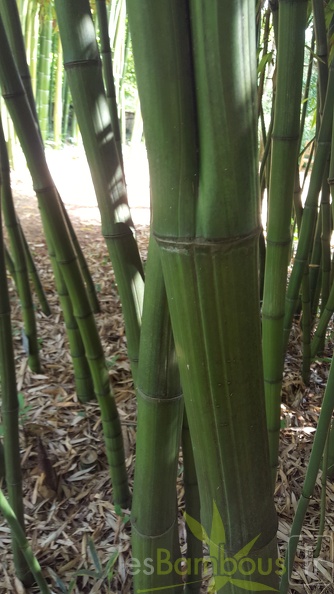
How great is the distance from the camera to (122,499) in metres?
1.03

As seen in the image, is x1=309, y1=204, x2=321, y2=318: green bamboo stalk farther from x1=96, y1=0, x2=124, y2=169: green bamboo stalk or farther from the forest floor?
x1=96, y1=0, x2=124, y2=169: green bamboo stalk

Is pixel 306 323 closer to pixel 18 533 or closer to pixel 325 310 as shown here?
pixel 325 310

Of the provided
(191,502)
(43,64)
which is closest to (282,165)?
(191,502)

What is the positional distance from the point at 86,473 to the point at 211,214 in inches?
40.6

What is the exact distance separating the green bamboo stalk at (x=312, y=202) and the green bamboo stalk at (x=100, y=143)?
376 millimetres

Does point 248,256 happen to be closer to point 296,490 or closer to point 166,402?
point 166,402

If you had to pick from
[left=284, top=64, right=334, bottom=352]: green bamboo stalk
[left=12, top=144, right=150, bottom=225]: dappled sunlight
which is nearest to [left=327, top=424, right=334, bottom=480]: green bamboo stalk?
[left=284, top=64, right=334, bottom=352]: green bamboo stalk

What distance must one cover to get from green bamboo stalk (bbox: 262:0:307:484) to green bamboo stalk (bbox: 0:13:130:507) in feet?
1.11

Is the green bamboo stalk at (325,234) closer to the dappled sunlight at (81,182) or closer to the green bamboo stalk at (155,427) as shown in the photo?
the green bamboo stalk at (155,427)

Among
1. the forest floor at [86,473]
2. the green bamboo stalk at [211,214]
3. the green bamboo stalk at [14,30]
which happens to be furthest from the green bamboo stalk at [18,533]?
the green bamboo stalk at [14,30]

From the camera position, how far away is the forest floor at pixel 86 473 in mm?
928

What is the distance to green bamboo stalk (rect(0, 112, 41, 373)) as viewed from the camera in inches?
32.7

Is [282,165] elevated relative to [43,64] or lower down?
lower down

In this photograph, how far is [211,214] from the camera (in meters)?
0.30
